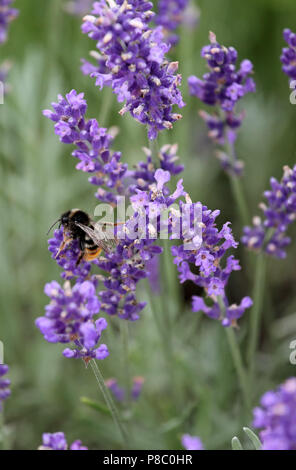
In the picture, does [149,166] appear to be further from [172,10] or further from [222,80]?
[172,10]

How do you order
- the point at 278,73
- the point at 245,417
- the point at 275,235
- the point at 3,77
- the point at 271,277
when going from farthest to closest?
the point at 278,73, the point at 271,277, the point at 3,77, the point at 245,417, the point at 275,235

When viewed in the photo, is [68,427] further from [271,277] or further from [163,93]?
[163,93]

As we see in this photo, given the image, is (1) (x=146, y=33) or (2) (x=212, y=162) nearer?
Answer: (1) (x=146, y=33)

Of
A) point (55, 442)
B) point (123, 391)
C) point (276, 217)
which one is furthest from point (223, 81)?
point (123, 391)

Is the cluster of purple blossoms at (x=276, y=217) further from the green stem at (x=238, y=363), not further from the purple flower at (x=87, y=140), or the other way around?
the purple flower at (x=87, y=140)

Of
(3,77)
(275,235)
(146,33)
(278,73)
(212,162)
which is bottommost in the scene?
(275,235)

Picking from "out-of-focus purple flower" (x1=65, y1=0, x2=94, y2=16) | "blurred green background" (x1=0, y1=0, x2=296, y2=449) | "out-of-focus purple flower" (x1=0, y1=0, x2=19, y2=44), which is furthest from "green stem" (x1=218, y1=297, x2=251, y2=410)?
"out-of-focus purple flower" (x1=65, y1=0, x2=94, y2=16)
